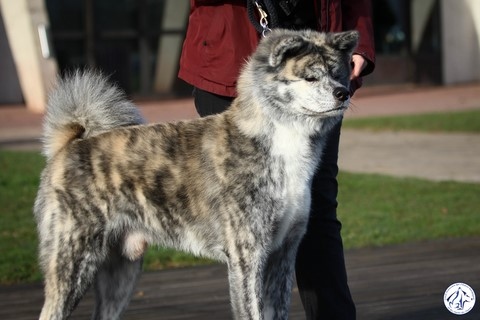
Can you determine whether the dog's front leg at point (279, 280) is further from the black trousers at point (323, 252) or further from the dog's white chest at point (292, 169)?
the black trousers at point (323, 252)

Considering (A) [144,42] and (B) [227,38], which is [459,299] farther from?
(A) [144,42]

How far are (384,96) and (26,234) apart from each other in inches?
→ 702

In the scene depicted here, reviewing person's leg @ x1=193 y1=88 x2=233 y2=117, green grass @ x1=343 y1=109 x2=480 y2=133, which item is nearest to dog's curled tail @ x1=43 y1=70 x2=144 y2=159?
person's leg @ x1=193 y1=88 x2=233 y2=117

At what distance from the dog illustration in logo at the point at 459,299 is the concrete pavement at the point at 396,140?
139 inches

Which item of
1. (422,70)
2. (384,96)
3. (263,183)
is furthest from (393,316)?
(422,70)

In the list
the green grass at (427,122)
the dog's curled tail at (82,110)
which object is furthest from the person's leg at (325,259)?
the green grass at (427,122)

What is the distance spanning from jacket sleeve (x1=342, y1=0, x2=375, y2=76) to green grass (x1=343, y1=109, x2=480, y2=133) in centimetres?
1142

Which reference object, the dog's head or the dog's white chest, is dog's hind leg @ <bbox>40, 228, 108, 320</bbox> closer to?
the dog's white chest

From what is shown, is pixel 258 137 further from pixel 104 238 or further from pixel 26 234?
pixel 26 234

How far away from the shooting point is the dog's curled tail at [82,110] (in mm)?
5523

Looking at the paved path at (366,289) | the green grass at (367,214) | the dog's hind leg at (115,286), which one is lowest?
the green grass at (367,214)

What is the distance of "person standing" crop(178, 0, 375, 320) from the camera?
5.46 meters

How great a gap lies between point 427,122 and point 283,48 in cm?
1369

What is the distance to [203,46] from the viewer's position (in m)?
Answer: 5.54
